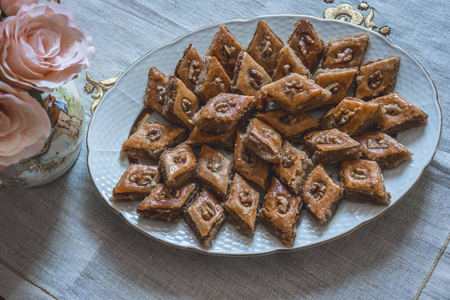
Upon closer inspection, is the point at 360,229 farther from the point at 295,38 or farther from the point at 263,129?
the point at 295,38

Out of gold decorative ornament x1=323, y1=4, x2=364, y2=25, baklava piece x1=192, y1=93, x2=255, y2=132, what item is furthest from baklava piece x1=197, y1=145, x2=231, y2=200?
gold decorative ornament x1=323, y1=4, x2=364, y2=25

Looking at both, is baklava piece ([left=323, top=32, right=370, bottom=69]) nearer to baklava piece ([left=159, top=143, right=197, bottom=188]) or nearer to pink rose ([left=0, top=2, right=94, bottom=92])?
baklava piece ([left=159, top=143, right=197, bottom=188])

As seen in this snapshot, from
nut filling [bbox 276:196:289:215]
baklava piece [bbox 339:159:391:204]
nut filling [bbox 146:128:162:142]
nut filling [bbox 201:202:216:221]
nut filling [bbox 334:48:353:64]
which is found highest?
nut filling [bbox 334:48:353:64]

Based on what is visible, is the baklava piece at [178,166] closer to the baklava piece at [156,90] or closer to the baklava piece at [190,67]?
the baklava piece at [156,90]

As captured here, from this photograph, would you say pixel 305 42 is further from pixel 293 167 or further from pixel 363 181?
pixel 363 181

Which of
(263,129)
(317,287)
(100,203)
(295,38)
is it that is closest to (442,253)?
(317,287)

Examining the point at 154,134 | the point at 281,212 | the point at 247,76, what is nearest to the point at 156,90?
the point at 154,134

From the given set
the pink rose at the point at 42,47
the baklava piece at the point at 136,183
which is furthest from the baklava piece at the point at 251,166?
the pink rose at the point at 42,47
